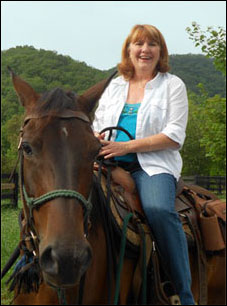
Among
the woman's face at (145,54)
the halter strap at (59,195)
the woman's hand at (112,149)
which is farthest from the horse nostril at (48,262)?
the woman's face at (145,54)

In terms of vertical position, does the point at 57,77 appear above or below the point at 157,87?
above

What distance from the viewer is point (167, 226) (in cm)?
307

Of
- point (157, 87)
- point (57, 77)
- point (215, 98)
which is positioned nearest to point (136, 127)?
point (157, 87)

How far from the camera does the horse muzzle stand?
2039mm

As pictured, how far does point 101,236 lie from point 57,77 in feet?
66.6

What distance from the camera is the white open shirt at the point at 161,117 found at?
3.30 m

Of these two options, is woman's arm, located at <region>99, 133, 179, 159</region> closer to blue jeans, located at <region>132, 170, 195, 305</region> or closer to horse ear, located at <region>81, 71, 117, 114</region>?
blue jeans, located at <region>132, 170, 195, 305</region>

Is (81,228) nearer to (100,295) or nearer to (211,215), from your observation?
(100,295)

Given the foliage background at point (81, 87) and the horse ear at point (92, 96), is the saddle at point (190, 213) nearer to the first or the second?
the horse ear at point (92, 96)

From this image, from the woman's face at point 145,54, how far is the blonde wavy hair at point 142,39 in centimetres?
4

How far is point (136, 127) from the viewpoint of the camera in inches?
132

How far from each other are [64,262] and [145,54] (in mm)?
2018

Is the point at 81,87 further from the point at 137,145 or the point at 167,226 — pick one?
the point at 167,226

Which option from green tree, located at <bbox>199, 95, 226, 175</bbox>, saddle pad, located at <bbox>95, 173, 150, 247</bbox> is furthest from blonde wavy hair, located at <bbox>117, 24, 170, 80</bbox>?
green tree, located at <bbox>199, 95, 226, 175</bbox>
